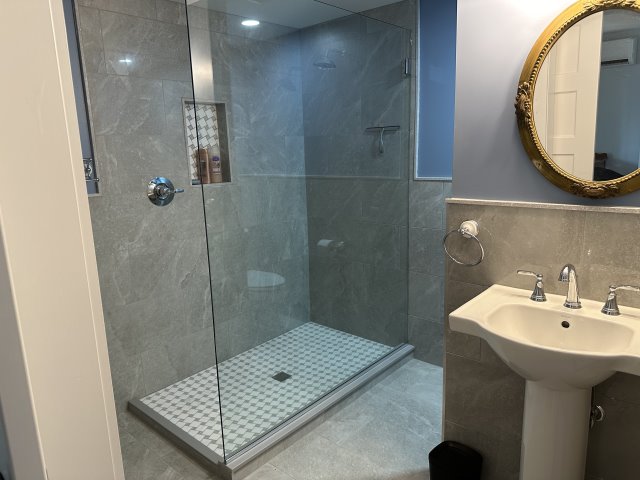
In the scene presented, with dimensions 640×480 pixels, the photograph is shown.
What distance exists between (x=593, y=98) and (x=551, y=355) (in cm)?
90

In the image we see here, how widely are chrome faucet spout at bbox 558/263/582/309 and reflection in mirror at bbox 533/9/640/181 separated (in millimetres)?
329

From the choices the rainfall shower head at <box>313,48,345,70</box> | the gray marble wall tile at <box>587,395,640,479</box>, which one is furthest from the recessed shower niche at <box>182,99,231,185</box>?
the gray marble wall tile at <box>587,395,640,479</box>

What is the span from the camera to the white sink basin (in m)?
1.30

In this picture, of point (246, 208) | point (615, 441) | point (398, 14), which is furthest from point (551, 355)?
point (398, 14)

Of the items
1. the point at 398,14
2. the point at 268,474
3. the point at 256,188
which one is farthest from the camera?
the point at 398,14

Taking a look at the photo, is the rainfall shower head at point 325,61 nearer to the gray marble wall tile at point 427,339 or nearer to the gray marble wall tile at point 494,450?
the gray marble wall tile at point 427,339

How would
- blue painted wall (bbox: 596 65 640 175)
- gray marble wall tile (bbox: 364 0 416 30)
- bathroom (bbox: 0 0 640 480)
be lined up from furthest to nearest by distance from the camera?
gray marble wall tile (bbox: 364 0 416 30)
bathroom (bbox: 0 0 640 480)
blue painted wall (bbox: 596 65 640 175)

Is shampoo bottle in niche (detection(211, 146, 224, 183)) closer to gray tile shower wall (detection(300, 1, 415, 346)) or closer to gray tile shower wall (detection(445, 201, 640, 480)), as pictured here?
gray tile shower wall (detection(300, 1, 415, 346))

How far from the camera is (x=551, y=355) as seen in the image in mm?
1313

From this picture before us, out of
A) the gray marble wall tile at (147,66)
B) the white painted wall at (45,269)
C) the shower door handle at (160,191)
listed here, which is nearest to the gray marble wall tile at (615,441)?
the white painted wall at (45,269)

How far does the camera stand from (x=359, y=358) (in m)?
3.05

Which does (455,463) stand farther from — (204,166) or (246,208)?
(204,166)

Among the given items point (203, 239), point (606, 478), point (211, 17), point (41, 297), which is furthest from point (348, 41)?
point (41, 297)

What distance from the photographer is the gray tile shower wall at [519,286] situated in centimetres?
160
